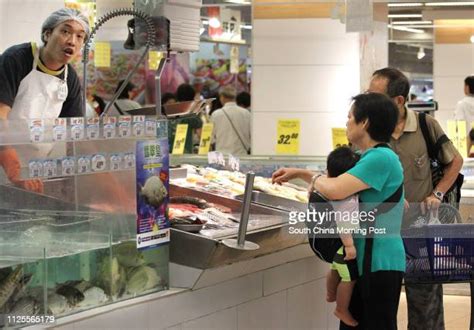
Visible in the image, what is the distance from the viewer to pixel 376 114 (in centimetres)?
421

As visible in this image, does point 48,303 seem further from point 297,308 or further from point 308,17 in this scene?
point 308,17

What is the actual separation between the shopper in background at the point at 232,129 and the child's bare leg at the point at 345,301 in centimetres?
662

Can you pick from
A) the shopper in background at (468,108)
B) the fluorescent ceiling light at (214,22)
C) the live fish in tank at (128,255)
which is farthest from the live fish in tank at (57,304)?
the fluorescent ceiling light at (214,22)

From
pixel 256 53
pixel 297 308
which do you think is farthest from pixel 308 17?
pixel 297 308

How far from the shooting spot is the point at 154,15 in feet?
16.4

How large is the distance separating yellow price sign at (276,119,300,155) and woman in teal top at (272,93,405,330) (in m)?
5.13

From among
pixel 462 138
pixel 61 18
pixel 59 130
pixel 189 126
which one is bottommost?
pixel 462 138

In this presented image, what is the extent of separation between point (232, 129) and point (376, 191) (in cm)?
696

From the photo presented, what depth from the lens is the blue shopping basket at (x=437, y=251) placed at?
477 centimetres

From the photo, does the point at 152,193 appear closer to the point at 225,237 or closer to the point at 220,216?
the point at 225,237

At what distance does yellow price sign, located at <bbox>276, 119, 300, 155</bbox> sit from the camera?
942 cm

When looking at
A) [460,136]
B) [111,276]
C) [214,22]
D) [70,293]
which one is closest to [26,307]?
[70,293]

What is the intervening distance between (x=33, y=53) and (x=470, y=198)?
3.66 metres

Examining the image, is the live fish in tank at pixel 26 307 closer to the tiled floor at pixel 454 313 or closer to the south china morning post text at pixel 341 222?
the south china morning post text at pixel 341 222
